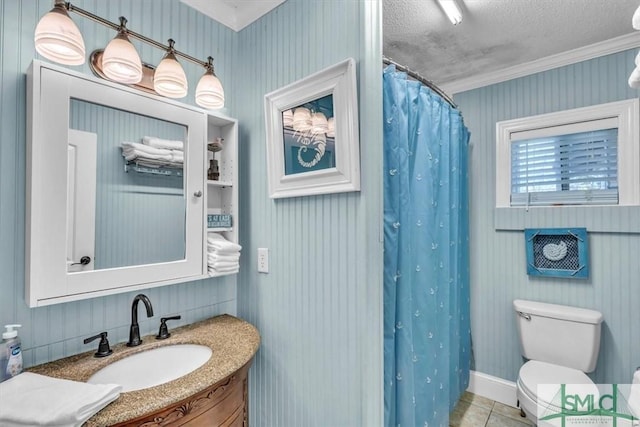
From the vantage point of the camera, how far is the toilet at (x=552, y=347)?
1719 mm

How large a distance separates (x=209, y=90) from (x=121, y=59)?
0.35 meters

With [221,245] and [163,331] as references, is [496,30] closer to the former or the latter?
[221,245]

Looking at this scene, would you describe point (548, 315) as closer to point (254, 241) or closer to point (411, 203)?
point (411, 203)

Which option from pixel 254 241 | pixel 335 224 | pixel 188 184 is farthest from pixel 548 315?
pixel 188 184

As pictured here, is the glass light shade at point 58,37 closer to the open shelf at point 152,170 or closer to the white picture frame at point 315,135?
the open shelf at point 152,170

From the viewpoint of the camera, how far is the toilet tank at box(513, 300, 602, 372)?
1.87m

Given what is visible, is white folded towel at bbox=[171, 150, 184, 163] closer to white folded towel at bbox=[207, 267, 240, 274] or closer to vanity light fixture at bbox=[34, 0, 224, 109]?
vanity light fixture at bbox=[34, 0, 224, 109]

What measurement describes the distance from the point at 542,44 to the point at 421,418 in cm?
245

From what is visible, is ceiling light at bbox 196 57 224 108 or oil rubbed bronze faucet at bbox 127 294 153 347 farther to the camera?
ceiling light at bbox 196 57 224 108

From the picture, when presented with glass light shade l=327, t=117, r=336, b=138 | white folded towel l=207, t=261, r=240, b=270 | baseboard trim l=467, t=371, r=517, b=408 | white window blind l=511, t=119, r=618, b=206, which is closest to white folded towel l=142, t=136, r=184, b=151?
white folded towel l=207, t=261, r=240, b=270

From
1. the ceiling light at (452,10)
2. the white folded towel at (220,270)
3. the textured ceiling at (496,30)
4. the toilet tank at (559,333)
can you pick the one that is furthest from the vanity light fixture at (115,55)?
the toilet tank at (559,333)

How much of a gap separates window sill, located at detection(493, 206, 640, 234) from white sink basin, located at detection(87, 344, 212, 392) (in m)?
2.26

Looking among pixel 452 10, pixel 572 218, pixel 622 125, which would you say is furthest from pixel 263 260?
pixel 622 125

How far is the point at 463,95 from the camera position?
253 centimetres
